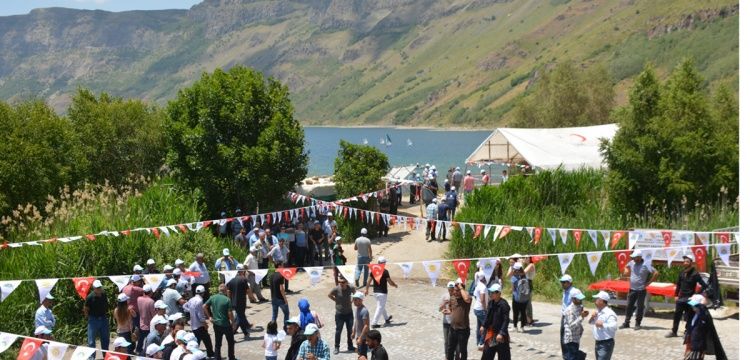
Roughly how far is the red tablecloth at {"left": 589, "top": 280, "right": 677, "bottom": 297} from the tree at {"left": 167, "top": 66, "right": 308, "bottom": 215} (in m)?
12.8

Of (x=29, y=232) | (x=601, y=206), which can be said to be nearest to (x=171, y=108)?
(x=29, y=232)

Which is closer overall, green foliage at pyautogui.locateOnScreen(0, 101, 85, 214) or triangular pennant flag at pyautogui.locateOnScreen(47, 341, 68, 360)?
triangular pennant flag at pyautogui.locateOnScreen(47, 341, 68, 360)

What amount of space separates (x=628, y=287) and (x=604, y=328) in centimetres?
549

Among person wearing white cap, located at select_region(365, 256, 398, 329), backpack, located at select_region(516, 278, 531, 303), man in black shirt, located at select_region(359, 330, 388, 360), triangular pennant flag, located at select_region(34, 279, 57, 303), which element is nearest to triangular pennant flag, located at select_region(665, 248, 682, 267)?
backpack, located at select_region(516, 278, 531, 303)

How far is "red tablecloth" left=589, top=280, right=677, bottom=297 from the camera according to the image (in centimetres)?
1775

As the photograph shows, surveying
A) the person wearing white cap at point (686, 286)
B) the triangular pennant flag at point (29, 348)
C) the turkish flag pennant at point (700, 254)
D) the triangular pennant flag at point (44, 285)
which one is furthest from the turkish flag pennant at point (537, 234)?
the triangular pennant flag at point (29, 348)

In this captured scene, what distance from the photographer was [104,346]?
15906 millimetres

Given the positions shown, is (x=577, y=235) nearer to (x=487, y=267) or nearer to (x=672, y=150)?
(x=672, y=150)

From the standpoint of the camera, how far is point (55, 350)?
1271 cm

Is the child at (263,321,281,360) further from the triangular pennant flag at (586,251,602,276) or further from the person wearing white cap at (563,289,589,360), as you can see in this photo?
the triangular pennant flag at (586,251,602,276)

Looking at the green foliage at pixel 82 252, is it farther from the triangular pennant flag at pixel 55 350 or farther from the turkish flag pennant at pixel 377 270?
the turkish flag pennant at pixel 377 270

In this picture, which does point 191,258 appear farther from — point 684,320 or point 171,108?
point 684,320

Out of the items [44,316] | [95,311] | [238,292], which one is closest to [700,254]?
[238,292]

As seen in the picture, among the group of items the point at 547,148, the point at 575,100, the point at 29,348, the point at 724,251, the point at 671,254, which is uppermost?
the point at 575,100
